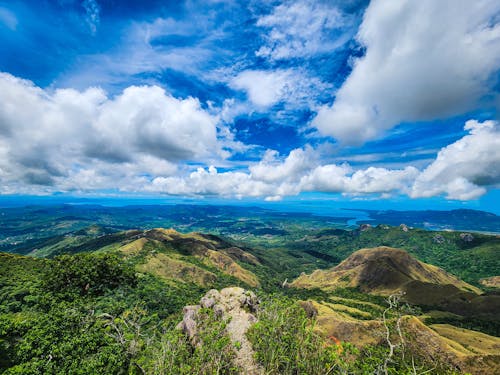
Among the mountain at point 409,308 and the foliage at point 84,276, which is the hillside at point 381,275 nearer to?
the mountain at point 409,308

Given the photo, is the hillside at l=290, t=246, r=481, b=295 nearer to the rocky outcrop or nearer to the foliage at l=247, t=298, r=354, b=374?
the rocky outcrop

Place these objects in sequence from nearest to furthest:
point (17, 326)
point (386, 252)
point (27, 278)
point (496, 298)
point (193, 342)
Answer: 1. point (17, 326)
2. point (193, 342)
3. point (27, 278)
4. point (496, 298)
5. point (386, 252)

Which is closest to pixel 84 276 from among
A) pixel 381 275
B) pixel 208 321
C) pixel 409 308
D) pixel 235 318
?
pixel 235 318

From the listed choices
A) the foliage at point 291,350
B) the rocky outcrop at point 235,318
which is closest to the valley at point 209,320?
the foliage at point 291,350

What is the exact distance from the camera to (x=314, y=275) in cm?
19575

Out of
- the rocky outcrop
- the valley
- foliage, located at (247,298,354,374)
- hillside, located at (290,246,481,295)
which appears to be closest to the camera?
foliage, located at (247,298,354,374)

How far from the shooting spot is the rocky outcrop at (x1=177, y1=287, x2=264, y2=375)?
23359mm

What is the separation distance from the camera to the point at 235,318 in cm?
3616

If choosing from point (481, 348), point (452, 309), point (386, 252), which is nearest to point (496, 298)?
point (452, 309)

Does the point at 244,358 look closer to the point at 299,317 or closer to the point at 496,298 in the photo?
the point at 299,317

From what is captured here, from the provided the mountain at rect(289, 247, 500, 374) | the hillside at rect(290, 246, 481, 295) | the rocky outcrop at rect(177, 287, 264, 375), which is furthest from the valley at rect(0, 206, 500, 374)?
the rocky outcrop at rect(177, 287, 264, 375)

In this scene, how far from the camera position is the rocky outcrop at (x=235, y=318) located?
23.4 m

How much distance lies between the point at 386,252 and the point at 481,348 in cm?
13704

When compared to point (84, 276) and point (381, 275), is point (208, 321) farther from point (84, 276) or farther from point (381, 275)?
point (381, 275)
